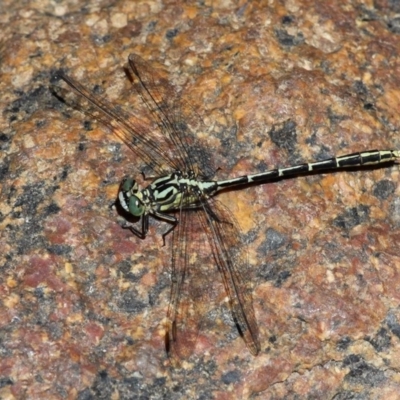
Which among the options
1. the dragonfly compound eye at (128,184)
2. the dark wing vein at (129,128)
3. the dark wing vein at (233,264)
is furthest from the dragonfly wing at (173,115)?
the dragonfly compound eye at (128,184)

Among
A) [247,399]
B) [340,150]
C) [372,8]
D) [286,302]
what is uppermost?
[372,8]

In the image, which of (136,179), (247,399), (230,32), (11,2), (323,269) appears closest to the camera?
(247,399)

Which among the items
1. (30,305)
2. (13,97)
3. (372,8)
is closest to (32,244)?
(30,305)

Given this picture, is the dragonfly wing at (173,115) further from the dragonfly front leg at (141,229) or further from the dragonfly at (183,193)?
the dragonfly front leg at (141,229)

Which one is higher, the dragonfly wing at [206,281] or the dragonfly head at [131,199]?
the dragonfly head at [131,199]

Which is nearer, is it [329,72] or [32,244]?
[32,244]

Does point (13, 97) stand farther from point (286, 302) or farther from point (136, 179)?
point (286, 302)

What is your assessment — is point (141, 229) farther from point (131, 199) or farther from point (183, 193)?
point (183, 193)
